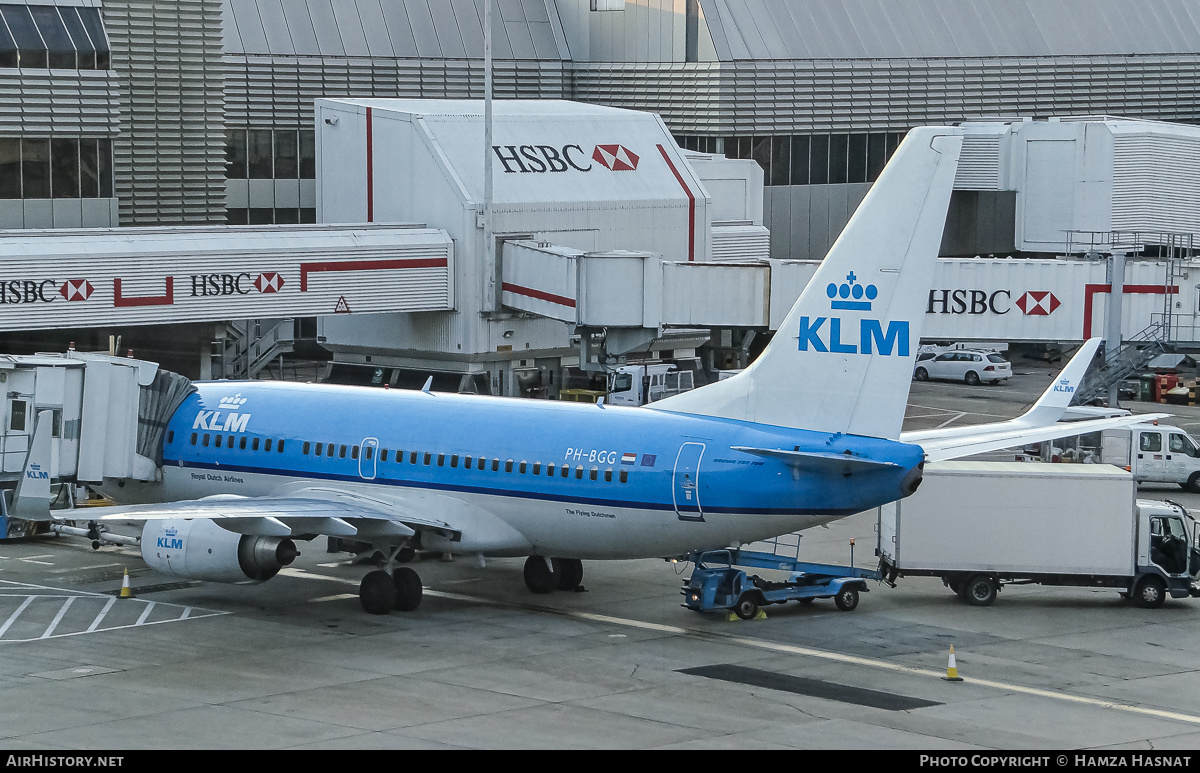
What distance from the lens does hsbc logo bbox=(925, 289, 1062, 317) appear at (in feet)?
179

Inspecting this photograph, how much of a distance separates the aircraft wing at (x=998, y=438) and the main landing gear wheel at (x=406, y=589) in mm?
10017

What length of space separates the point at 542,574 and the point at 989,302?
23.2 meters

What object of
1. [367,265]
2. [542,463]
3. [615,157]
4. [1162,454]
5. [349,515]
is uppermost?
[615,157]

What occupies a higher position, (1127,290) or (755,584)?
(1127,290)

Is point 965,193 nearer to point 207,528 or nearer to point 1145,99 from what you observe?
point 1145,99

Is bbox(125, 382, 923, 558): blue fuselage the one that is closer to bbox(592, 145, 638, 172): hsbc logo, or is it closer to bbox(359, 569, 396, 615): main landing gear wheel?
bbox(359, 569, 396, 615): main landing gear wheel

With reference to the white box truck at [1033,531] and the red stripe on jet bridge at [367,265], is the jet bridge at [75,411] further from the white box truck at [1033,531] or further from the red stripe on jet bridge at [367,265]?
the white box truck at [1033,531]

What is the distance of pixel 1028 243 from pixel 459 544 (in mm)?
49103

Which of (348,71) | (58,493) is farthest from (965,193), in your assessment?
(58,493)

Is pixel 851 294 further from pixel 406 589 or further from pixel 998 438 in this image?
pixel 406 589

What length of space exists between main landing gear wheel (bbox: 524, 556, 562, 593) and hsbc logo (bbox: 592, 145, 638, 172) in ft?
85.6

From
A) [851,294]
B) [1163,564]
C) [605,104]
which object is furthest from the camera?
[605,104]

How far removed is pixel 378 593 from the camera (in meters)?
34.8

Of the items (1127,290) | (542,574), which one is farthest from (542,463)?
(1127,290)
